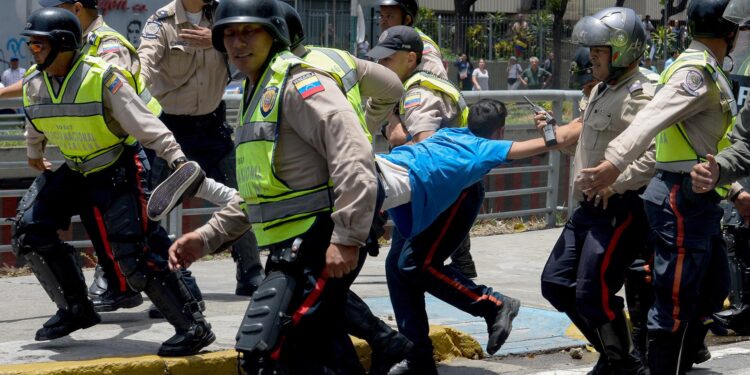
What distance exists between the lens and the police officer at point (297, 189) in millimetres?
4605

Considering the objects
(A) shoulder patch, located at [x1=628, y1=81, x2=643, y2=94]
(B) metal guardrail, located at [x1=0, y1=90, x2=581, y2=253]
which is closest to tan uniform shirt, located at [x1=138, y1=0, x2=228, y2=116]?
(B) metal guardrail, located at [x1=0, y1=90, x2=581, y2=253]

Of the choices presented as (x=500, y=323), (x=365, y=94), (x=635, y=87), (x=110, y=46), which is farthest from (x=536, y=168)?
(x=365, y=94)

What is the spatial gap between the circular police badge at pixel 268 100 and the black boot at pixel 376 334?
4.20 ft

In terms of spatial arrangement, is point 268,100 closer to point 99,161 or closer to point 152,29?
point 99,161

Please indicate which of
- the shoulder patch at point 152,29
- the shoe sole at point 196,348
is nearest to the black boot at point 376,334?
the shoe sole at point 196,348

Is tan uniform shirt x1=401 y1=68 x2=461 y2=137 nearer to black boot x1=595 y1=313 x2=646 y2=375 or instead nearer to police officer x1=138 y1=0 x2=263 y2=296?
police officer x1=138 y1=0 x2=263 y2=296

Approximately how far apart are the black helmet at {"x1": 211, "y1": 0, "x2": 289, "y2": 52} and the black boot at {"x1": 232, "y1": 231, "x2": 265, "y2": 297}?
3.51m

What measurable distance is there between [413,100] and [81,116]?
2.01 m

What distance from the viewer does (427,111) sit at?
24.7 feet

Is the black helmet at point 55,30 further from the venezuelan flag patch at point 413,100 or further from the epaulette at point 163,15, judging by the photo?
the venezuelan flag patch at point 413,100

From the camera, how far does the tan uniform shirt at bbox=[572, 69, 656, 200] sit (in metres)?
6.10

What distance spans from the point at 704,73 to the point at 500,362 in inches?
84.6

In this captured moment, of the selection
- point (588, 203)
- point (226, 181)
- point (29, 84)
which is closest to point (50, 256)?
point (29, 84)

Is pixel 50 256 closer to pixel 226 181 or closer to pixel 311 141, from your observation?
pixel 226 181
